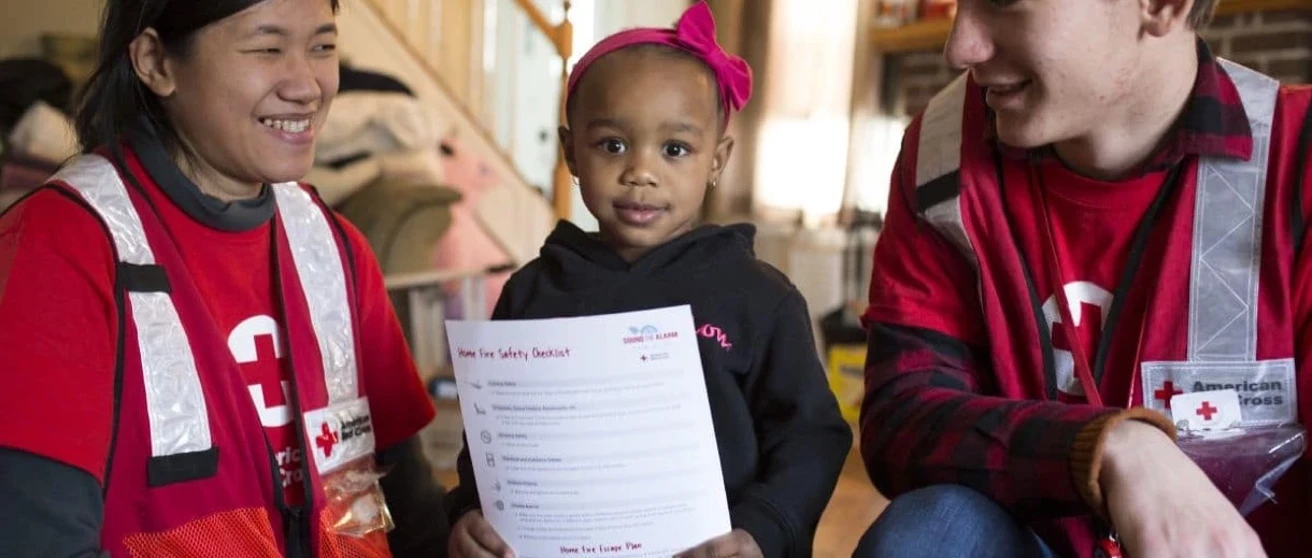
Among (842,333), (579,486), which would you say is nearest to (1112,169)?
(579,486)

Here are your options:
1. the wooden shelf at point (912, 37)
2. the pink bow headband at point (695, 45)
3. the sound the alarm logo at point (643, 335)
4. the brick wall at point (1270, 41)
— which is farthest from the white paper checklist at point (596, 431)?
the wooden shelf at point (912, 37)

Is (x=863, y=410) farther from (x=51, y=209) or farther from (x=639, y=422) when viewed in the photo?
(x=51, y=209)

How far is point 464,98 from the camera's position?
4465 millimetres

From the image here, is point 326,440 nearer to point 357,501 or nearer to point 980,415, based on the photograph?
point 357,501

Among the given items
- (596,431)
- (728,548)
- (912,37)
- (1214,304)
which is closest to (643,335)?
(596,431)

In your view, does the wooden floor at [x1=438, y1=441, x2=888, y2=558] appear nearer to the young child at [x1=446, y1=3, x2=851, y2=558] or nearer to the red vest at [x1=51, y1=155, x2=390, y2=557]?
the young child at [x1=446, y1=3, x2=851, y2=558]

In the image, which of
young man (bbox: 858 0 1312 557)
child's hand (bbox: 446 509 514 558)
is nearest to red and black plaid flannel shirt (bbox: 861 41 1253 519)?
young man (bbox: 858 0 1312 557)

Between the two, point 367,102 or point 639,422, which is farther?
point 367,102

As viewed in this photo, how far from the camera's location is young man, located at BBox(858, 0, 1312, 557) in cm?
Result: 110

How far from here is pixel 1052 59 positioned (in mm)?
1140

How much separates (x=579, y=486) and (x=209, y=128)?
55 cm

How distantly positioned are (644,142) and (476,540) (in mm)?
432

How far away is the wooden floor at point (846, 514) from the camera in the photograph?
2.62 m

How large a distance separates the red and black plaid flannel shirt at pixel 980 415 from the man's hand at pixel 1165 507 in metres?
0.06
